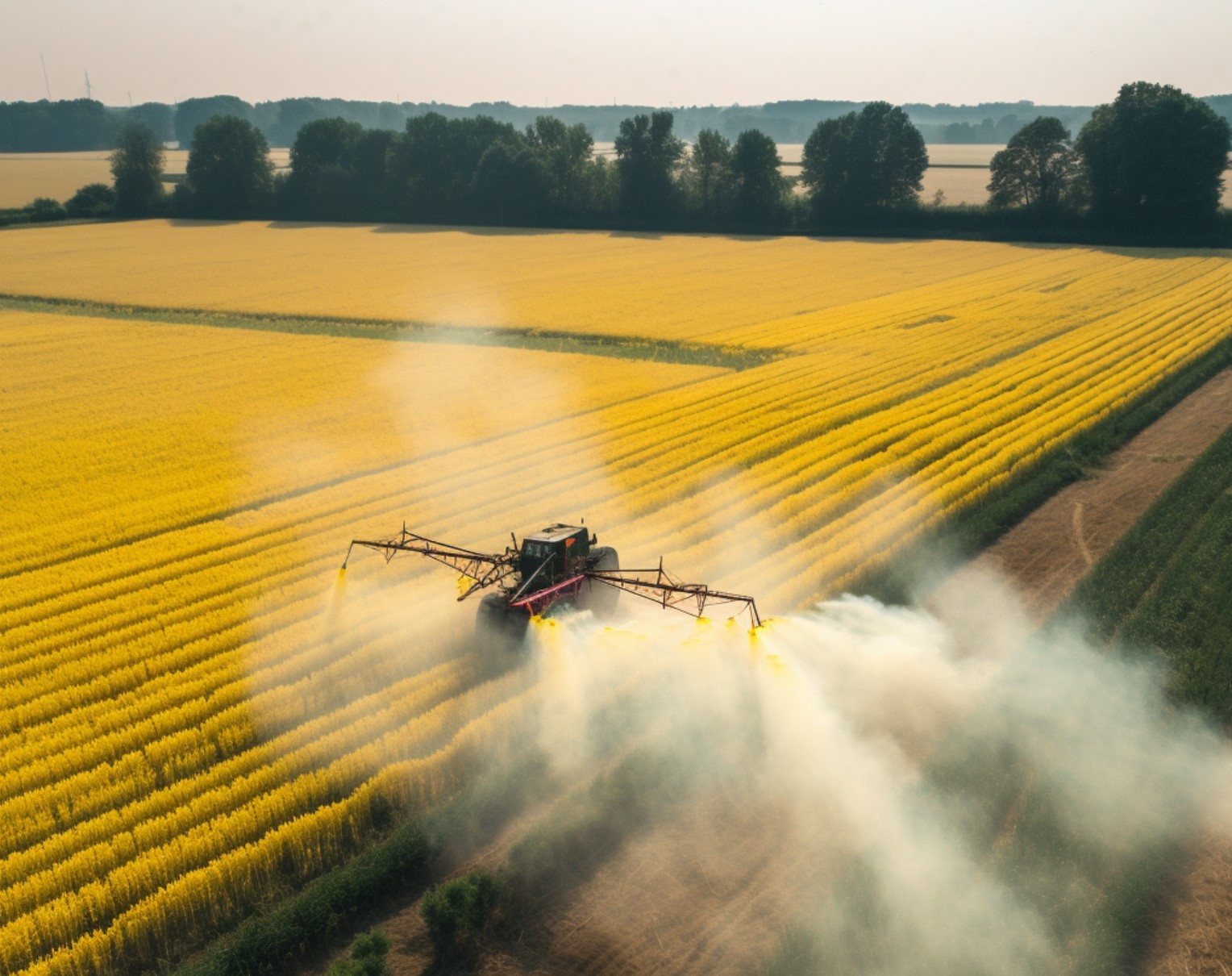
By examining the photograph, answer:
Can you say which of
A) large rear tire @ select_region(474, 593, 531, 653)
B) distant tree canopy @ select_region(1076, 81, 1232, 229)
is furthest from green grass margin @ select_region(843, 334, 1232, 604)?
distant tree canopy @ select_region(1076, 81, 1232, 229)

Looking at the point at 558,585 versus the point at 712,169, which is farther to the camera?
the point at 712,169

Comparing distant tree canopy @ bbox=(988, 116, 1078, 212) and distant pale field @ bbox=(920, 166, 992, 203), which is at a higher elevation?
distant tree canopy @ bbox=(988, 116, 1078, 212)

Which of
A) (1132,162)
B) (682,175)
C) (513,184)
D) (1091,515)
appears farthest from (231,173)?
(1091,515)

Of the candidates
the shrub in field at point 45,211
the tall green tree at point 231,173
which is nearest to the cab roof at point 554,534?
the tall green tree at point 231,173

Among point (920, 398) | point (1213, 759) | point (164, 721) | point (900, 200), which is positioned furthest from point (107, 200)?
point (1213, 759)

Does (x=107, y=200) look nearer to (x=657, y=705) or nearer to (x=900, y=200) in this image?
(x=900, y=200)

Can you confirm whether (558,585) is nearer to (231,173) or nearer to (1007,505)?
(1007,505)

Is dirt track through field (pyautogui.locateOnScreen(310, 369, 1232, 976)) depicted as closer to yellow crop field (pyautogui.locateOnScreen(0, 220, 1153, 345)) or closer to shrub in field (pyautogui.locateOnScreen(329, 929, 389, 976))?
shrub in field (pyautogui.locateOnScreen(329, 929, 389, 976))
